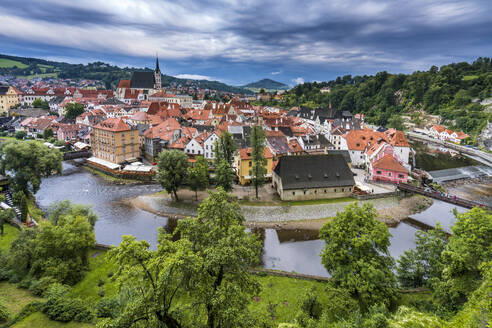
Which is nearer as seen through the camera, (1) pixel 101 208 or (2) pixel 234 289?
(2) pixel 234 289

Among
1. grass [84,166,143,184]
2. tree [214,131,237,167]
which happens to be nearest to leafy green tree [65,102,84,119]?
grass [84,166,143,184]

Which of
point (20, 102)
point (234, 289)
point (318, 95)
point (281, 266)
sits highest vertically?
point (318, 95)

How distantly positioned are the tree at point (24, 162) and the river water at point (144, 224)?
4.06 metres

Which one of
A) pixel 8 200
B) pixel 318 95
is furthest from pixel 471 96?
pixel 8 200

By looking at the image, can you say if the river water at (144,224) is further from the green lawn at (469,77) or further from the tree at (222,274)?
the green lawn at (469,77)

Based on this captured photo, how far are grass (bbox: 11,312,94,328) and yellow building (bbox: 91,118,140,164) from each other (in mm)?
47375

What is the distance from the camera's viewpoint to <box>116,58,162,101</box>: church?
14198 cm

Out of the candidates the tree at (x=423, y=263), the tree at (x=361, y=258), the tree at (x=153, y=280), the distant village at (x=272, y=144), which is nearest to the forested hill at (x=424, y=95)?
the distant village at (x=272, y=144)

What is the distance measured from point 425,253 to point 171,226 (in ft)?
84.8

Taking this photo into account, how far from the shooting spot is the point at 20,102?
116 meters

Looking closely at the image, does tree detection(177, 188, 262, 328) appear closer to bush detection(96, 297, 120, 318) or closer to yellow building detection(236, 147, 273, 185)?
bush detection(96, 297, 120, 318)

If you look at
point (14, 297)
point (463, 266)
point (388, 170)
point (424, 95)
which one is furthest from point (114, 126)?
point (424, 95)

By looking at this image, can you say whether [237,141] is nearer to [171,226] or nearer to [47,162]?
[171,226]

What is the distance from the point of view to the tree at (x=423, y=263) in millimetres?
18297
